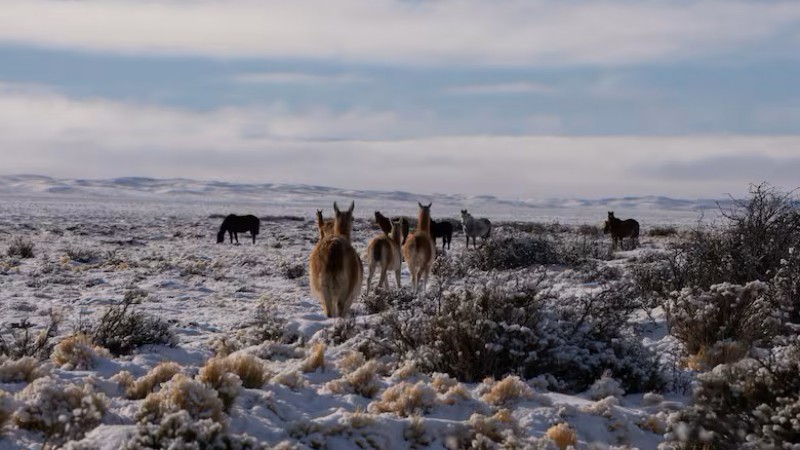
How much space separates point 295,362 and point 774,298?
5.03 m

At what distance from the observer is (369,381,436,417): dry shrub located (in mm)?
4875

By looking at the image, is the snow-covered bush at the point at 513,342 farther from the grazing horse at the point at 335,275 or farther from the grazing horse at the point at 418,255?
the grazing horse at the point at 418,255

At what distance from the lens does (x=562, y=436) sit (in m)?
4.54

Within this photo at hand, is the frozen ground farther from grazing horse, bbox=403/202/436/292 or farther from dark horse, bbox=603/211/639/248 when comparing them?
dark horse, bbox=603/211/639/248

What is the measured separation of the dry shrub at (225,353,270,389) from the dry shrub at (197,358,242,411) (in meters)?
0.28

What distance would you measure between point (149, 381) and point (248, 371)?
2.18 ft

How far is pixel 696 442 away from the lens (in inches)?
170

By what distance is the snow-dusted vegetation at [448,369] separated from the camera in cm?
425

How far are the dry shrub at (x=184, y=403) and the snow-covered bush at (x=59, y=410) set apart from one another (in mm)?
259

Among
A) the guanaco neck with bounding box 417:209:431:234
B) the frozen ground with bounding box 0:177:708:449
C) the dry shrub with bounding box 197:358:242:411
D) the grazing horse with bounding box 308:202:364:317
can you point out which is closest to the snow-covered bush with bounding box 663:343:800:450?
the frozen ground with bounding box 0:177:708:449

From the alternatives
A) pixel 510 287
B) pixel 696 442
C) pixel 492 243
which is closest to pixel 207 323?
pixel 510 287

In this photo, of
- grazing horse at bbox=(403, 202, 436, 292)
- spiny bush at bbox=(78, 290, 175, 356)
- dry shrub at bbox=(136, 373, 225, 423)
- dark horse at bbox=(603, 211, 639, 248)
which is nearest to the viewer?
dry shrub at bbox=(136, 373, 225, 423)

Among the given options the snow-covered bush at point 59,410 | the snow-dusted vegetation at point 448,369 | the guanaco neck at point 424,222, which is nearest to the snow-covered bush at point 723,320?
the snow-dusted vegetation at point 448,369

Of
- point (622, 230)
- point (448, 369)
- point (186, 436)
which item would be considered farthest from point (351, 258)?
point (622, 230)
